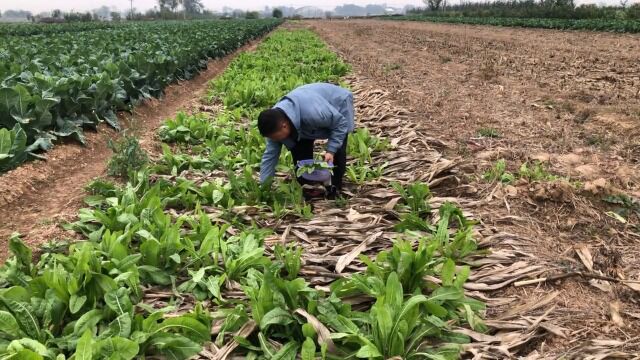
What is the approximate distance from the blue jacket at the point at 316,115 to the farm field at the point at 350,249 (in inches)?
17.0

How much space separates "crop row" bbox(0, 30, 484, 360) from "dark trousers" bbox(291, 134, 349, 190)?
587 mm

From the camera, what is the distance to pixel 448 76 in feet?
37.9

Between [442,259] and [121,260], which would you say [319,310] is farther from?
[121,260]

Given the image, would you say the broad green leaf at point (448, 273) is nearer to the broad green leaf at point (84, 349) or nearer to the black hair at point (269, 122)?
the black hair at point (269, 122)

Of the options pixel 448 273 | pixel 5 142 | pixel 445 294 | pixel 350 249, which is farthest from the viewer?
pixel 5 142

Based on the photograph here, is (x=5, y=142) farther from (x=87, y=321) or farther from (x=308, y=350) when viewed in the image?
(x=308, y=350)

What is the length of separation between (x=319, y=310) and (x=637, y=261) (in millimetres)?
2286

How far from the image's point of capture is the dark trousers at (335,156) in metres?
4.66

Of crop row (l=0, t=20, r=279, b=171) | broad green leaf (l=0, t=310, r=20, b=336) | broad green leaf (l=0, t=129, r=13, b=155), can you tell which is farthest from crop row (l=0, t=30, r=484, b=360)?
crop row (l=0, t=20, r=279, b=171)

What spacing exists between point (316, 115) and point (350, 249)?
1262mm

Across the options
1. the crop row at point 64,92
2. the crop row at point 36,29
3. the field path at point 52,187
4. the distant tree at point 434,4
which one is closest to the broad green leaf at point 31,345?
the field path at point 52,187

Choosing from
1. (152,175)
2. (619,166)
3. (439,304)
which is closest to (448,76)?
(619,166)

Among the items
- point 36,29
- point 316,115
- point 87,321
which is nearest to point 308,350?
point 87,321

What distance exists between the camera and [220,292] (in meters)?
3.19
